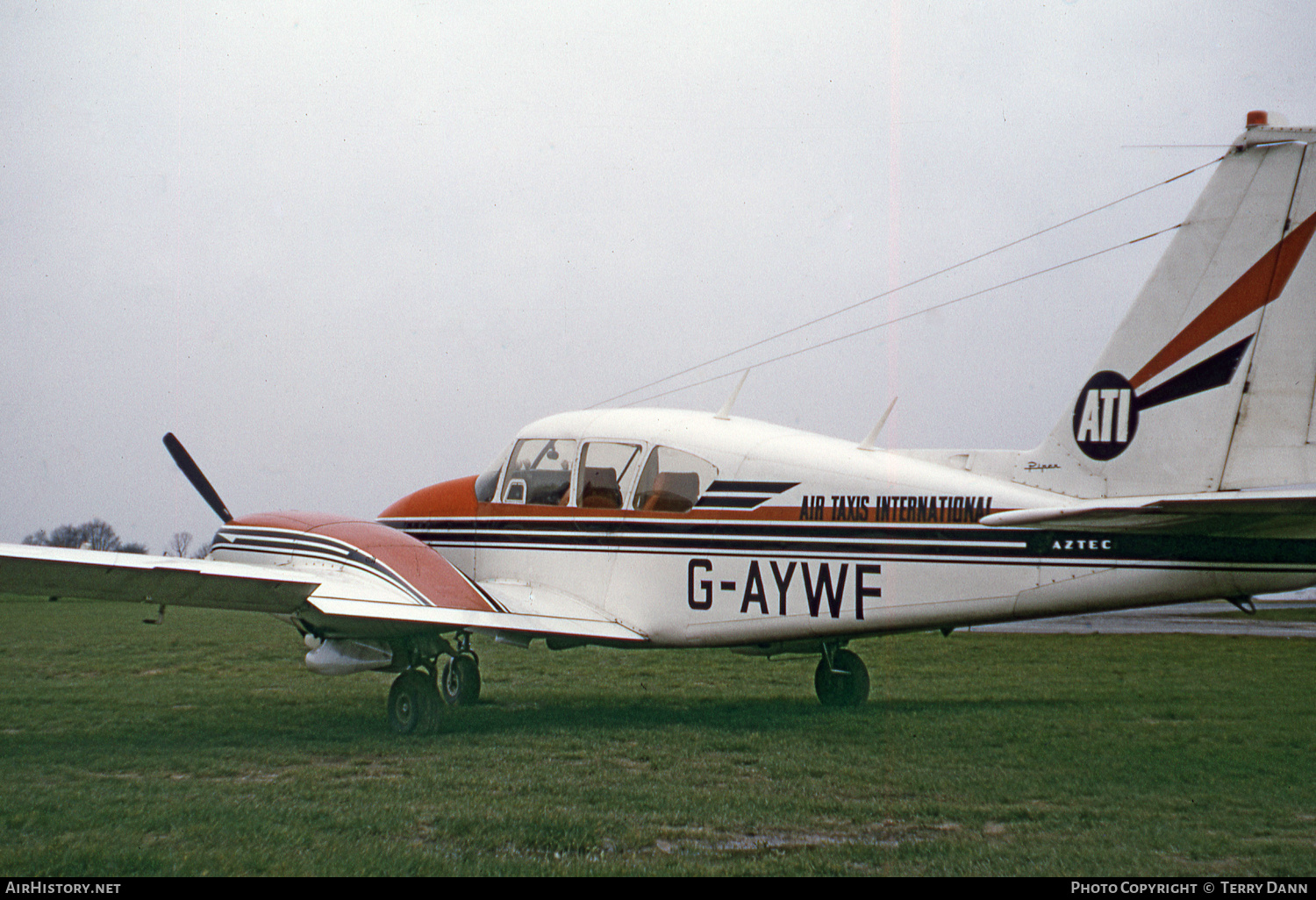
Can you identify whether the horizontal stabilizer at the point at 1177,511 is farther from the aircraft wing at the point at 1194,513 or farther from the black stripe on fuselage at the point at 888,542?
the black stripe on fuselage at the point at 888,542

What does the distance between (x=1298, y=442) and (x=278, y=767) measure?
820 centimetres

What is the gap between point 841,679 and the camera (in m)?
11.3

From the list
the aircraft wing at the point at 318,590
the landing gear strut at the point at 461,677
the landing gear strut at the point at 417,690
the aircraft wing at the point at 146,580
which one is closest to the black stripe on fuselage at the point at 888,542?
the aircraft wing at the point at 318,590

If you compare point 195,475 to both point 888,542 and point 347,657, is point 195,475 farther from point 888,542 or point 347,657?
point 888,542

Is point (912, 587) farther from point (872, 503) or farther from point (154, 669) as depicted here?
point (154, 669)

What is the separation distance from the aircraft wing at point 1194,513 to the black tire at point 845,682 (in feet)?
11.4

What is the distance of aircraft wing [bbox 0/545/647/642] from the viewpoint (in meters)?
8.22

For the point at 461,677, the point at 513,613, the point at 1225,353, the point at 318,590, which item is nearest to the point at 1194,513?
the point at 1225,353

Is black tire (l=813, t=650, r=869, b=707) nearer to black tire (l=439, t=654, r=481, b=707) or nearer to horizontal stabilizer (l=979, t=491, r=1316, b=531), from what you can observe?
horizontal stabilizer (l=979, t=491, r=1316, b=531)

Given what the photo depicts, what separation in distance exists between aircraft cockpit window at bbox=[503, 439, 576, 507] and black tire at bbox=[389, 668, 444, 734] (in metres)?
2.28

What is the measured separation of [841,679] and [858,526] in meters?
2.77

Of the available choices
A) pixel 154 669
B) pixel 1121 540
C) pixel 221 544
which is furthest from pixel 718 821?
pixel 154 669

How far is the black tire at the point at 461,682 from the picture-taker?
11.2 m

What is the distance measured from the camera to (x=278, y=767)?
26.1 ft
